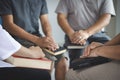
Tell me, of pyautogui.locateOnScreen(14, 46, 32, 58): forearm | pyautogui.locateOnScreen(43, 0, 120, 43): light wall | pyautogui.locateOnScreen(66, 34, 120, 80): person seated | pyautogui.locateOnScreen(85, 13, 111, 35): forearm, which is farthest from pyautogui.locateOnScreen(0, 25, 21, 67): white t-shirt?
pyautogui.locateOnScreen(43, 0, 120, 43): light wall

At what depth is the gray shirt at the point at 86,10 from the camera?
2.30 meters

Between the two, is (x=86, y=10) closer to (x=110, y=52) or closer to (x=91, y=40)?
(x=91, y=40)

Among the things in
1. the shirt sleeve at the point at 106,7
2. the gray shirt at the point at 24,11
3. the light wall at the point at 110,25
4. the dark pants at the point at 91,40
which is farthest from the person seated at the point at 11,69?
the light wall at the point at 110,25

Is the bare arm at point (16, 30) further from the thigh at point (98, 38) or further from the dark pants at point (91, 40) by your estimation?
the thigh at point (98, 38)

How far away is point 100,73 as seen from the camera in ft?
4.59

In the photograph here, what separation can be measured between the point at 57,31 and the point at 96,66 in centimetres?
259

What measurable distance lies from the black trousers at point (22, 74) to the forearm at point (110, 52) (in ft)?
1.17

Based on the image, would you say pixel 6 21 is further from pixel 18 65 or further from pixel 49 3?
pixel 49 3

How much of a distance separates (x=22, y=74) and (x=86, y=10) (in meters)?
1.13

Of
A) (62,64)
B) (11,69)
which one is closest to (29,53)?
(11,69)

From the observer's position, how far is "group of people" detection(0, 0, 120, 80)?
1.40 m

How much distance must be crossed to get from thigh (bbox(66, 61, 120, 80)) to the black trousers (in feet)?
0.64

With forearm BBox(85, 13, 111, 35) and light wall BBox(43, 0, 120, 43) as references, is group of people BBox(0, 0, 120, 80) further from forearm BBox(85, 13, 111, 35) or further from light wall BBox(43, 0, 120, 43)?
light wall BBox(43, 0, 120, 43)

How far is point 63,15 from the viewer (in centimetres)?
234
